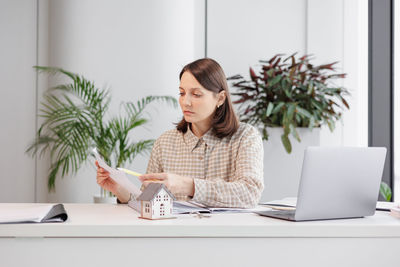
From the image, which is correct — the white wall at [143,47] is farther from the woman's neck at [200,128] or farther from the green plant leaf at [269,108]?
Result: the woman's neck at [200,128]

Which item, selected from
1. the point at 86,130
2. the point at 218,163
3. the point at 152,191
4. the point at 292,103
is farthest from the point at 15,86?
the point at 152,191

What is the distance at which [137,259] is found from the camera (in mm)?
1230

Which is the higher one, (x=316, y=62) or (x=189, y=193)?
(x=316, y=62)

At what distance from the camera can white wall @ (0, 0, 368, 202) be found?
3869 millimetres

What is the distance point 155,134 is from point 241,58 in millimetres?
1071

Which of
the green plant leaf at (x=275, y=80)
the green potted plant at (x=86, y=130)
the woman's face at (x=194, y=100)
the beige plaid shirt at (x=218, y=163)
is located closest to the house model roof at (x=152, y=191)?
the beige plaid shirt at (x=218, y=163)

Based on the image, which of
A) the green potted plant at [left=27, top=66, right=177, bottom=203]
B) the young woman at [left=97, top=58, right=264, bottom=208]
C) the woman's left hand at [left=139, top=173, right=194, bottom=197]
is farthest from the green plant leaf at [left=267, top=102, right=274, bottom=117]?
the woman's left hand at [left=139, top=173, right=194, bottom=197]

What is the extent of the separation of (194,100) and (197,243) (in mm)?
925

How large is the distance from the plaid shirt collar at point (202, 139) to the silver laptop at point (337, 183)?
2.19 feet

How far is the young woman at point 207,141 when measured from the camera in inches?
76.8

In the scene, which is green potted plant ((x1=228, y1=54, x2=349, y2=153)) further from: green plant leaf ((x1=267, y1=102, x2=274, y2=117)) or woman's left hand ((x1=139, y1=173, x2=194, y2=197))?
woman's left hand ((x1=139, y1=173, x2=194, y2=197))

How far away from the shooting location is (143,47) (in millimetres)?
3910

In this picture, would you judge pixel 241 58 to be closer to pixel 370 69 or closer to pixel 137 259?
pixel 370 69

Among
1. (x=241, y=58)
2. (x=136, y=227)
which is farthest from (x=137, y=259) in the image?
(x=241, y=58)
